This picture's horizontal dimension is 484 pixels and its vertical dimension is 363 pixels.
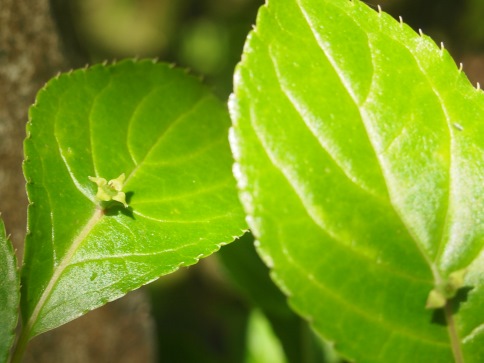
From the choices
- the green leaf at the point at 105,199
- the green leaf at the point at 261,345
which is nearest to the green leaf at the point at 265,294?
the green leaf at the point at 261,345

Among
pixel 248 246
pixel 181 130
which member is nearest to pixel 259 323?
pixel 248 246

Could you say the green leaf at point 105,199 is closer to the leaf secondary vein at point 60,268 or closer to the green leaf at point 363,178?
the leaf secondary vein at point 60,268

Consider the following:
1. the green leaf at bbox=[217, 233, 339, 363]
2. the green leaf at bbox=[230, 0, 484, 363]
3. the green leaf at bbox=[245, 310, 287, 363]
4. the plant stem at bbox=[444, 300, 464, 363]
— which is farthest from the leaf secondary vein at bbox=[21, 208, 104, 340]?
the green leaf at bbox=[245, 310, 287, 363]

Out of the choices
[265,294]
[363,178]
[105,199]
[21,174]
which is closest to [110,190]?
[105,199]

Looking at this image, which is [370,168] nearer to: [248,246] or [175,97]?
[175,97]

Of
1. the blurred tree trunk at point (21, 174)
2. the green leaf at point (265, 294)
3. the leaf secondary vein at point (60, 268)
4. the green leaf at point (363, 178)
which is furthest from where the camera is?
the green leaf at point (265, 294)

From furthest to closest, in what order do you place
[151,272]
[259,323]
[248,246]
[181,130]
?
[259,323] < [248,246] < [181,130] < [151,272]

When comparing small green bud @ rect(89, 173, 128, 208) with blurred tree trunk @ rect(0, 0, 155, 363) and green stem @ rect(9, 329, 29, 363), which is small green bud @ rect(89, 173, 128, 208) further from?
blurred tree trunk @ rect(0, 0, 155, 363)
